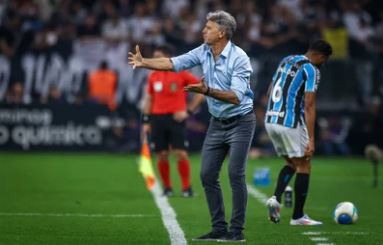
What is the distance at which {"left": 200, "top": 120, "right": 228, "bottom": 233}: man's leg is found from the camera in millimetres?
10102

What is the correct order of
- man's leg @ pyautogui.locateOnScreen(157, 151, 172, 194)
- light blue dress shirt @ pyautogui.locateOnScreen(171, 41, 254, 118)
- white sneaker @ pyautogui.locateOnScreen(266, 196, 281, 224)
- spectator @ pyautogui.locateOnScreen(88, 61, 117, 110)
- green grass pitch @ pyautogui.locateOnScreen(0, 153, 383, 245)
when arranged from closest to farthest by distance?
light blue dress shirt @ pyautogui.locateOnScreen(171, 41, 254, 118), green grass pitch @ pyautogui.locateOnScreen(0, 153, 383, 245), white sneaker @ pyautogui.locateOnScreen(266, 196, 281, 224), man's leg @ pyautogui.locateOnScreen(157, 151, 172, 194), spectator @ pyautogui.locateOnScreen(88, 61, 117, 110)

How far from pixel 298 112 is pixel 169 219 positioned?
1.95 m

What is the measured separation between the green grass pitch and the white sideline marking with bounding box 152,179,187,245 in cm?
8

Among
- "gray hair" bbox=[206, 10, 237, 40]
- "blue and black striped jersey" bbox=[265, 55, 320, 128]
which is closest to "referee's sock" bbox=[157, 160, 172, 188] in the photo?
"blue and black striped jersey" bbox=[265, 55, 320, 128]

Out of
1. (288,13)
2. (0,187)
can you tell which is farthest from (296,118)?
(288,13)

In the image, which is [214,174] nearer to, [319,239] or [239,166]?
[239,166]

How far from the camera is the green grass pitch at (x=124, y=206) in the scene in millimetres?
10492

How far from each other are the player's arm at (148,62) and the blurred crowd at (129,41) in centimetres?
1555

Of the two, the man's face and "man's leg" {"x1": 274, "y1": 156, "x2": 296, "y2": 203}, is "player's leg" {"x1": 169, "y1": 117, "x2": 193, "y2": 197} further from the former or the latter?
the man's face

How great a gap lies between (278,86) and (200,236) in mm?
2495

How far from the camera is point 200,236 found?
33.6 ft

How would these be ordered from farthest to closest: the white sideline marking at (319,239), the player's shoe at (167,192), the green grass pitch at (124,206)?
the player's shoe at (167,192)
the green grass pitch at (124,206)
the white sideline marking at (319,239)

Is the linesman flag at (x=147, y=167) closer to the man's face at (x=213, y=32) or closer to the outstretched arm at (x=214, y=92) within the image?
the man's face at (x=213, y=32)

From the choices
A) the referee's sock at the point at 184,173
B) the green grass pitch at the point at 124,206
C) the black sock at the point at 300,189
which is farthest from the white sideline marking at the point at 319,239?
the referee's sock at the point at 184,173
